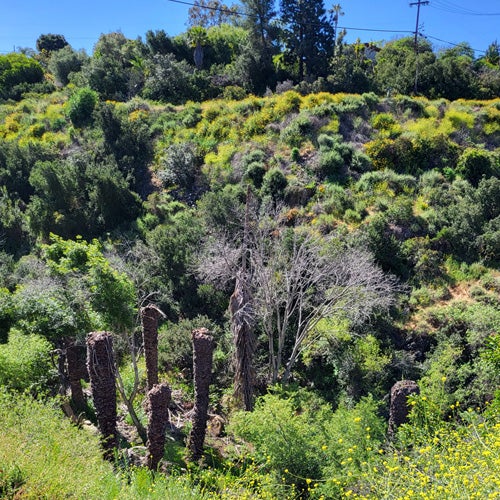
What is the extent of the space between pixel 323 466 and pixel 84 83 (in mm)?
37899

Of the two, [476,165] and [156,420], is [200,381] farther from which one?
[476,165]

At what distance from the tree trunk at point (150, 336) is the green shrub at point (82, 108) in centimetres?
2427

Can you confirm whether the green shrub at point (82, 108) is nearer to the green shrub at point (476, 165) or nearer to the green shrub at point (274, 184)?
the green shrub at point (274, 184)

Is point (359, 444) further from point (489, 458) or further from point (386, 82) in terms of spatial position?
point (386, 82)

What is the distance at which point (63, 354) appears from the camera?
12.5m

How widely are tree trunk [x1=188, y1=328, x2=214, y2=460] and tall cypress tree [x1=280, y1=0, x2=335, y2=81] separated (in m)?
29.1

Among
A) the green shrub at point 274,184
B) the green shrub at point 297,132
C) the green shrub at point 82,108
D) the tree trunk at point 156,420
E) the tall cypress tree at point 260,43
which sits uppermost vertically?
the tall cypress tree at point 260,43

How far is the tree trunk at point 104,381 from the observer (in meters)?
9.16

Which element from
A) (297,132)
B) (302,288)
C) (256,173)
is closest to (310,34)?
(297,132)

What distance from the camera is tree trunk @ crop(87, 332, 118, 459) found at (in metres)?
9.16

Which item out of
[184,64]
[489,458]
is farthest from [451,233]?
[184,64]

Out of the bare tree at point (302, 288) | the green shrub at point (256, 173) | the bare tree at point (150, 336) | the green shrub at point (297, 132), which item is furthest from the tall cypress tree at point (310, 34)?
the bare tree at point (150, 336)

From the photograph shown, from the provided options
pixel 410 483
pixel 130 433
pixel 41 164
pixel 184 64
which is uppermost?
pixel 184 64

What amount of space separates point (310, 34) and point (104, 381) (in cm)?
3231
